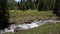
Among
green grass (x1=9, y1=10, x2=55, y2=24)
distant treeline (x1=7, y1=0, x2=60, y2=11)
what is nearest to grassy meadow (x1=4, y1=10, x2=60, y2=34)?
green grass (x1=9, y1=10, x2=55, y2=24)

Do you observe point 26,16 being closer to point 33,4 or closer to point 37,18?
point 37,18

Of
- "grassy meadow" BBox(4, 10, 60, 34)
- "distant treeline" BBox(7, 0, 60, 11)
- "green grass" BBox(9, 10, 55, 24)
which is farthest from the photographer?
"distant treeline" BBox(7, 0, 60, 11)

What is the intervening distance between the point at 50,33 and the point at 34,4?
1710 inches

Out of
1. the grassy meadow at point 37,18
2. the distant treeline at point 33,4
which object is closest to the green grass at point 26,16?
the grassy meadow at point 37,18

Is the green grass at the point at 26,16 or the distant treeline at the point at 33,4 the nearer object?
the green grass at the point at 26,16

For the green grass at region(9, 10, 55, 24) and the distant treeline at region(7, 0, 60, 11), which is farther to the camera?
the distant treeline at region(7, 0, 60, 11)

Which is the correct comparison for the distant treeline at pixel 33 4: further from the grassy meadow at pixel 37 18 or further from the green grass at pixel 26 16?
the grassy meadow at pixel 37 18

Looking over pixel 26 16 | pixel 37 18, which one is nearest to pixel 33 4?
pixel 26 16

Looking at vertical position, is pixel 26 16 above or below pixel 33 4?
above

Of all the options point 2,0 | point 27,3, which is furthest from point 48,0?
point 2,0

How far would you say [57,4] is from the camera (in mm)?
41344

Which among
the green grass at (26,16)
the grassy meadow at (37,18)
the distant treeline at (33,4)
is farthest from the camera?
the distant treeline at (33,4)

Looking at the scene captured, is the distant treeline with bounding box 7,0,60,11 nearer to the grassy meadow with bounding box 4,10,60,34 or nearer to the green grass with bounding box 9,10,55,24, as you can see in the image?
the green grass with bounding box 9,10,55,24

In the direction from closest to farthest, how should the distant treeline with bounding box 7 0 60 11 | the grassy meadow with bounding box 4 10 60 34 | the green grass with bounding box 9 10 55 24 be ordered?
1. the grassy meadow with bounding box 4 10 60 34
2. the green grass with bounding box 9 10 55 24
3. the distant treeline with bounding box 7 0 60 11
